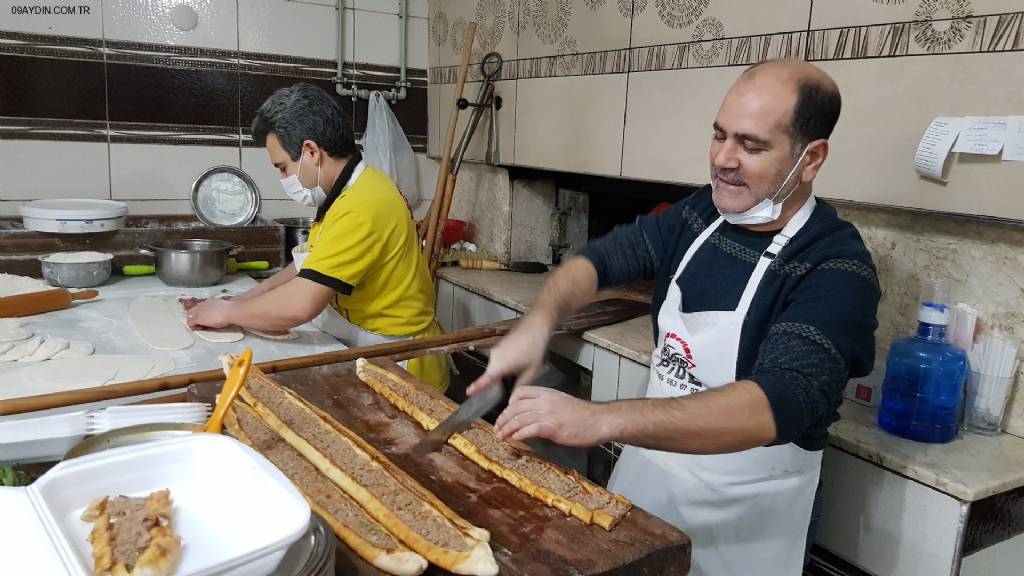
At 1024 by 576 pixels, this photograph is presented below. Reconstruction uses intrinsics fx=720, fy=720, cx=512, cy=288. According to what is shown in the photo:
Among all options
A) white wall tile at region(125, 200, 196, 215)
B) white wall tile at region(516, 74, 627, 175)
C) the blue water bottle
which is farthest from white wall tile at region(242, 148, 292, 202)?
the blue water bottle

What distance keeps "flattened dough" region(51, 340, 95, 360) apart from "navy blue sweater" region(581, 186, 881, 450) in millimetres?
1482

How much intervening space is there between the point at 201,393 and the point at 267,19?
8.74ft

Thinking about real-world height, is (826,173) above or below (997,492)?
above

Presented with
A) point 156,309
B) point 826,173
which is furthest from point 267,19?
point 826,173

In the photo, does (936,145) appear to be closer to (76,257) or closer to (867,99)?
(867,99)

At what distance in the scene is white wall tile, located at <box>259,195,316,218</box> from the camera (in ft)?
12.6

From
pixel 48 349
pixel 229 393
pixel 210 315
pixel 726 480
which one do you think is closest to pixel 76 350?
pixel 48 349

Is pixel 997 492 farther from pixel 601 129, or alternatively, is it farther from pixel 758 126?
pixel 601 129

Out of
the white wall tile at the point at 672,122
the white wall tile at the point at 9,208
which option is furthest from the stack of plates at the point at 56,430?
the white wall tile at the point at 9,208

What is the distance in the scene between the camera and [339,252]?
2.21m

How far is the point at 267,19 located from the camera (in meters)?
3.69

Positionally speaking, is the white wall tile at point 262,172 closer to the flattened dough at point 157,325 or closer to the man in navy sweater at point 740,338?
the flattened dough at point 157,325

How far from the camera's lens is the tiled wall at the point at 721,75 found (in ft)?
5.60

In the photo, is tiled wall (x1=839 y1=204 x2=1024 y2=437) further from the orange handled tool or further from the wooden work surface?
the orange handled tool
